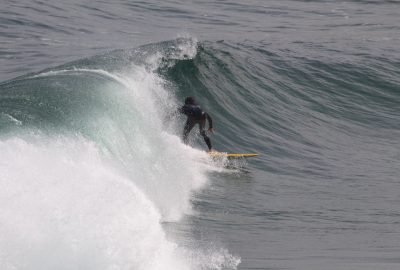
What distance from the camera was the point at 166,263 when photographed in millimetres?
8484

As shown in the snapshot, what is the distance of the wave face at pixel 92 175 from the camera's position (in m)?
7.89

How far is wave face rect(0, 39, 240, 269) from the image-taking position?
789cm

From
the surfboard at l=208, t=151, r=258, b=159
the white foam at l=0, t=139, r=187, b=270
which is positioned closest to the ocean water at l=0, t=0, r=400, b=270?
the white foam at l=0, t=139, r=187, b=270

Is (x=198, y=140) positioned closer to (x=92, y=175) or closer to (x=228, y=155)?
(x=228, y=155)

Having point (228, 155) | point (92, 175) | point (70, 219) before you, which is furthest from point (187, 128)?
point (70, 219)

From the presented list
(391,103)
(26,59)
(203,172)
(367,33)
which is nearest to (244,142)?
(203,172)

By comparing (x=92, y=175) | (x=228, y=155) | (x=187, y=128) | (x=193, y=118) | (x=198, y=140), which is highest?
(x=92, y=175)

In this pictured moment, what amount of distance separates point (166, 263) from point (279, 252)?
2934 mm

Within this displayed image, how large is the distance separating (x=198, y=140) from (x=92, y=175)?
9.16 metres

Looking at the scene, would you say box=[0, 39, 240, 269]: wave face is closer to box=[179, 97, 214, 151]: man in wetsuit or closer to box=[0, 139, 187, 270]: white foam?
box=[0, 139, 187, 270]: white foam

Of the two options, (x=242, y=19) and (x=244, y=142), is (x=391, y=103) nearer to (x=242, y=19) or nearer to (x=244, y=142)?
(x=244, y=142)

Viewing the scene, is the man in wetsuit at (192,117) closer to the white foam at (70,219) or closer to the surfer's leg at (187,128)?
the surfer's leg at (187,128)

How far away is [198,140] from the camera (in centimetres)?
1842

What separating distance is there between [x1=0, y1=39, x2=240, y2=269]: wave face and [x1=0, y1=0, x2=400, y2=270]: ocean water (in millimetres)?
23
